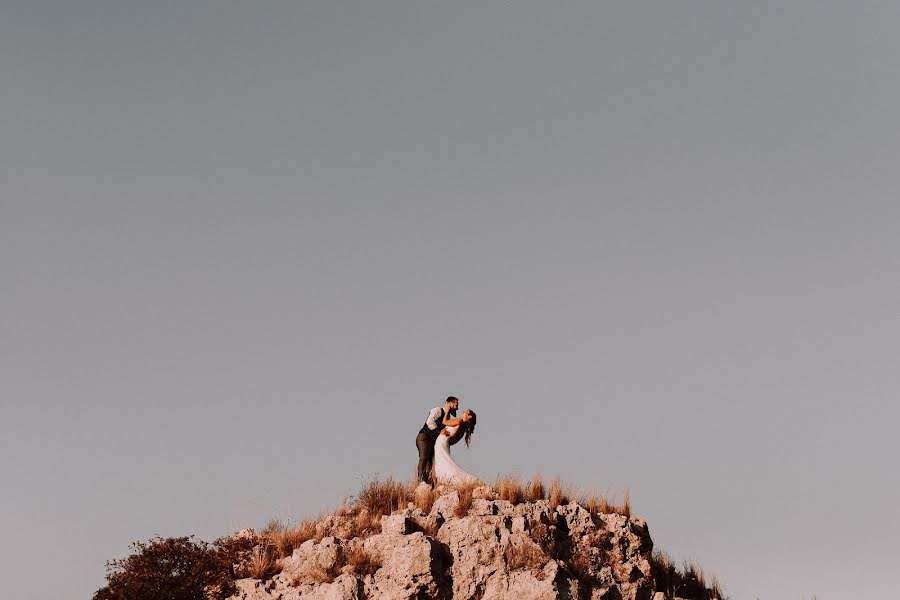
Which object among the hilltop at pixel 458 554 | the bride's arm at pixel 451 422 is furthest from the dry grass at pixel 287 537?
the bride's arm at pixel 451 422

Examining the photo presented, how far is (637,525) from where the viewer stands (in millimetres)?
22031

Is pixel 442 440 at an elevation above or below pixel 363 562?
above

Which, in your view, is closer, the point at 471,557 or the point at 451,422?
the point at 471,557

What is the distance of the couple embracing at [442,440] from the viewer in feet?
78.9

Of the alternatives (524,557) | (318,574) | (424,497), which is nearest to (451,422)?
(424,497)

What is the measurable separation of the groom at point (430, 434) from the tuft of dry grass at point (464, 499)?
79.4 inches

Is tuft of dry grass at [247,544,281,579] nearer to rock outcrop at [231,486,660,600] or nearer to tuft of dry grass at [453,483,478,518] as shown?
rock outcrop at [231,486,660,600]

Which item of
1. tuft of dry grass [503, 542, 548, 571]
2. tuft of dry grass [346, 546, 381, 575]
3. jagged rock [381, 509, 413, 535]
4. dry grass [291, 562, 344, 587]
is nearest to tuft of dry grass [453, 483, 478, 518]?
jagged rock [381, 509, 413, 535]

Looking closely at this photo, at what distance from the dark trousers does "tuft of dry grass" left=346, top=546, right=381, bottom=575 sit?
4301mm

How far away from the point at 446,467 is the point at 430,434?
4.32 ft

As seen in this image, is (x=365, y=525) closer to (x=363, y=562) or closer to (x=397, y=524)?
(x=397, y=524)

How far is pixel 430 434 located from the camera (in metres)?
25.0

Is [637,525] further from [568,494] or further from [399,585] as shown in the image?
[399,585]

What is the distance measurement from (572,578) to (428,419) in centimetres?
709
